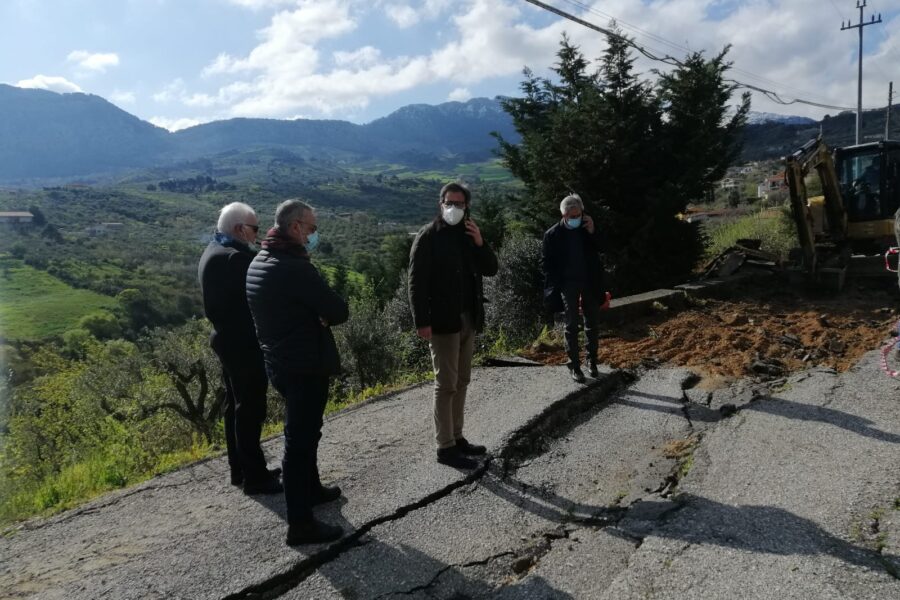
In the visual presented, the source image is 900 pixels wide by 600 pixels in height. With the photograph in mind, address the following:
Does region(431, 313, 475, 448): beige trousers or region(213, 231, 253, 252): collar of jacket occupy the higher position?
region(213, 231, 253, 252): collar of jacket

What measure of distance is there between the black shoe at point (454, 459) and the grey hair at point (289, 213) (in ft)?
6.53

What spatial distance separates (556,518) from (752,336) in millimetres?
4713

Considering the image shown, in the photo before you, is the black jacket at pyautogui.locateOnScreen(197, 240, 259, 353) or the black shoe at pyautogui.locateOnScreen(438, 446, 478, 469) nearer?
the black jacket at pyautogui.locateOnScreen(197, 240, 259, 353)

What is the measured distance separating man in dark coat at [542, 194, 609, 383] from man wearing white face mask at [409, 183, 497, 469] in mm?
1542

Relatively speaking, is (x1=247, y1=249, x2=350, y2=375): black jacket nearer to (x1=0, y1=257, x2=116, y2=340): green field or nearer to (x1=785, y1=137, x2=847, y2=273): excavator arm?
(x1=785, y1=137, x2=847, y2=273): excavator arm

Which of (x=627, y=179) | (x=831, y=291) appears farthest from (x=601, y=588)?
(x=627, y=179)

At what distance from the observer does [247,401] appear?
3.83 metres

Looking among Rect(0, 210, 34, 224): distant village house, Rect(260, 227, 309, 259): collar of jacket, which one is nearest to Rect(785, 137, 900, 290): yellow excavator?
Rect(260, 227, 309, 259): collar of jacket

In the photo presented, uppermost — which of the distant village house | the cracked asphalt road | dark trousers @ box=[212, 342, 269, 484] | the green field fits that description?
the distant village house

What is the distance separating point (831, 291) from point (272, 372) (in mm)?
9906

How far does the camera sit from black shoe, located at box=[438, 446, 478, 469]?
4098 mm

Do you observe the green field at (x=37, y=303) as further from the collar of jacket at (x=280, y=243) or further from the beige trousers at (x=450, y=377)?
the collar of jacket at (x=280, y=243)

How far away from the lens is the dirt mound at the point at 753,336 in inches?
244

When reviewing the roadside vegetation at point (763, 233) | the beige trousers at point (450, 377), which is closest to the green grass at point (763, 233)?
the roadside vegetation at point (763, 233)
